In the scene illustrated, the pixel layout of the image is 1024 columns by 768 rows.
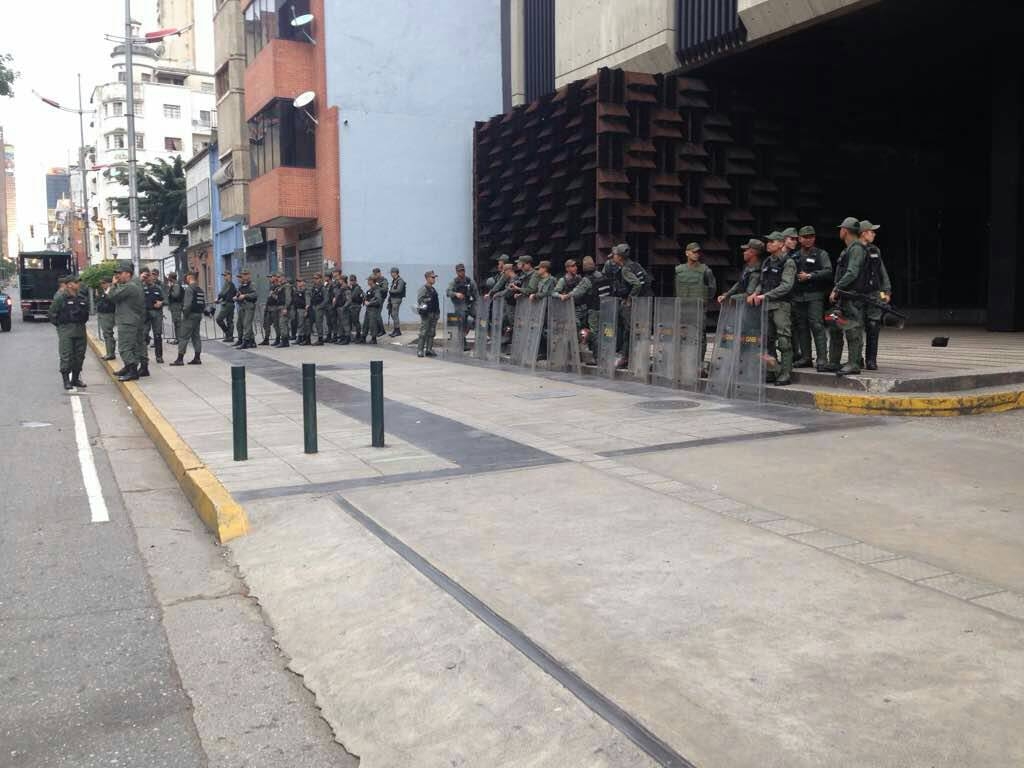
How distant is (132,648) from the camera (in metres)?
4.31

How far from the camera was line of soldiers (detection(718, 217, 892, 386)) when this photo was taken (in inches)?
416

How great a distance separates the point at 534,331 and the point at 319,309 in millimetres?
9447

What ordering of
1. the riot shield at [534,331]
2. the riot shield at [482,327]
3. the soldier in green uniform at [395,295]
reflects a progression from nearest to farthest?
the riot shield at [534,331] → the riot shield at [482,327] → the soldier in green uniform at [395,295]

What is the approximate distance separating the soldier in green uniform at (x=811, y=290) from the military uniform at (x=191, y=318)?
11284mm

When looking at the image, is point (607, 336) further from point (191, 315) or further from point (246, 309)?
point (246, 309)

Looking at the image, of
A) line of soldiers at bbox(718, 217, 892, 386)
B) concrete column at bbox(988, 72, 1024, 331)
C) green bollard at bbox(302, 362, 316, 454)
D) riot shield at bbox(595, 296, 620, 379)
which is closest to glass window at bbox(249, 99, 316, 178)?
riot shield at bbox(595, 296, 620, 379)

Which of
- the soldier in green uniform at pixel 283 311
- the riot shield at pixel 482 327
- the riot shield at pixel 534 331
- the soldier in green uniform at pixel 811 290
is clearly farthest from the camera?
the soldier in green uniform at pixel 283 311

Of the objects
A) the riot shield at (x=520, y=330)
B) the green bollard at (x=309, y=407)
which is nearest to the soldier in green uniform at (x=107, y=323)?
the riot shield at (x=520, y=330)

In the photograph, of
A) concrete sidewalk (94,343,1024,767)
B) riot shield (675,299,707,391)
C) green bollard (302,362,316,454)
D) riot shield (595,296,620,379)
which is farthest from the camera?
riot shield (595,296,620,379)

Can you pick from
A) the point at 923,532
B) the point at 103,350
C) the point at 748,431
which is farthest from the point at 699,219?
the point at 923,532

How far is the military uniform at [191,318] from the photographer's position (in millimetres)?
17500

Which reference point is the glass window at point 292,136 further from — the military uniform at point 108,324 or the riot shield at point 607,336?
the riot shield at point 607,336

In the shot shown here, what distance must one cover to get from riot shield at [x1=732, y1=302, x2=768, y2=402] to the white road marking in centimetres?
711

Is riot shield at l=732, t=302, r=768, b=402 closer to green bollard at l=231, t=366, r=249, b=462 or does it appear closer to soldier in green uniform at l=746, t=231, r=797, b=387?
soldier in green uniform at l=746, t=231, r=797, b=387
